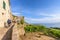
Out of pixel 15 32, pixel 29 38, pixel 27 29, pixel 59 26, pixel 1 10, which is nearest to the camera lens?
pixel 15 32

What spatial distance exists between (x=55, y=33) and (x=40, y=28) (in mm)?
3166

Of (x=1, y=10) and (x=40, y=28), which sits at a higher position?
(x=1, y=10)

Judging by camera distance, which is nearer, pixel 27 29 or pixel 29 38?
pixel 29 38

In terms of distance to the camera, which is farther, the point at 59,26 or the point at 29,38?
the point at 59,26

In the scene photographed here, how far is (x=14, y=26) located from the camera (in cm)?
2061

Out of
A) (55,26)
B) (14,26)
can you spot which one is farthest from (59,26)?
(14,26)

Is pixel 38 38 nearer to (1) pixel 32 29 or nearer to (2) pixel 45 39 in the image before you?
(2) pixel 45 39

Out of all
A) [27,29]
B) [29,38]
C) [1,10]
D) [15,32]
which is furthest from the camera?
[27,29]

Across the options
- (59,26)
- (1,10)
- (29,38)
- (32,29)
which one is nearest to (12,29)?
(29,38)

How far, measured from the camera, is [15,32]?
1983 cm

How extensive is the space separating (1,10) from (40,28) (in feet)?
29.3

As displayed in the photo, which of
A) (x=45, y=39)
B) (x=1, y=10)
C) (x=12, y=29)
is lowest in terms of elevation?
(x=45, y=39)

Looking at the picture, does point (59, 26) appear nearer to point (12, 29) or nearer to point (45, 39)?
point (45, 39)

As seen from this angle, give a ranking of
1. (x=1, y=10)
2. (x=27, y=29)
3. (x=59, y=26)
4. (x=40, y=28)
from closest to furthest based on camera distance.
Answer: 1. (x=1, y=10)
2. (x=27, y=29)
3. (x=40, y=28)
4. (x=59, y=26)
